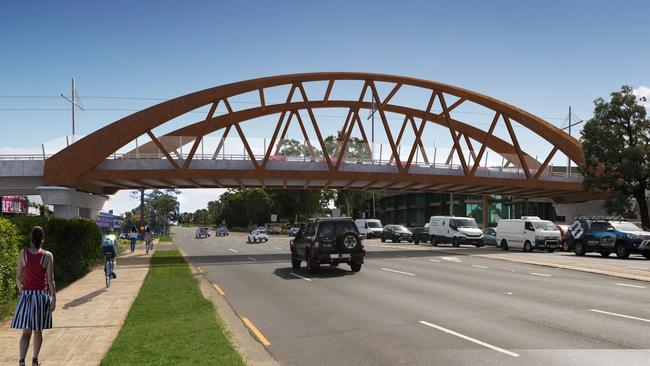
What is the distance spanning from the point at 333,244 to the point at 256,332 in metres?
11.2

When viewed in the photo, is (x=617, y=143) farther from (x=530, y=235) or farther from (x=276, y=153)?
(x=276, y=153)

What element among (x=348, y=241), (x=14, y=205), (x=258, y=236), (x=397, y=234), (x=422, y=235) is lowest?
(x=258, y=236)

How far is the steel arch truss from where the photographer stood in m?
37.9

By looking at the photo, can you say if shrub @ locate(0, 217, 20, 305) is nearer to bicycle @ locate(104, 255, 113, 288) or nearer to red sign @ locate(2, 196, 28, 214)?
bicycle @ locate(104, 255, 113, 288)

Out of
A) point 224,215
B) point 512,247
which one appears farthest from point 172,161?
point 224,215

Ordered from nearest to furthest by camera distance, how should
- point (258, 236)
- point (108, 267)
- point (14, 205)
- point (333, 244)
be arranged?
1. point (108, 267)
2. point (333, 244)
3. point (258, 236)
4. point (14, 205)

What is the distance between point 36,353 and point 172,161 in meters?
31.3

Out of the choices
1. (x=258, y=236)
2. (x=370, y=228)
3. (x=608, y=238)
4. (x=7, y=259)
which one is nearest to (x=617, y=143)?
(x=608, y=238)

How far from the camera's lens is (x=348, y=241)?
21.5m

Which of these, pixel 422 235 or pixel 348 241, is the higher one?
pixel 348 241

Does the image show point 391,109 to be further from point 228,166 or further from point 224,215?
point 224,215

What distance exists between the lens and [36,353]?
300 inches

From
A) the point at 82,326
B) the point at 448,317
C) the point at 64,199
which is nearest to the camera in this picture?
the point at 82,326

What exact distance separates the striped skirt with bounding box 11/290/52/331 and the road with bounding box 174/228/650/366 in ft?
10.7
